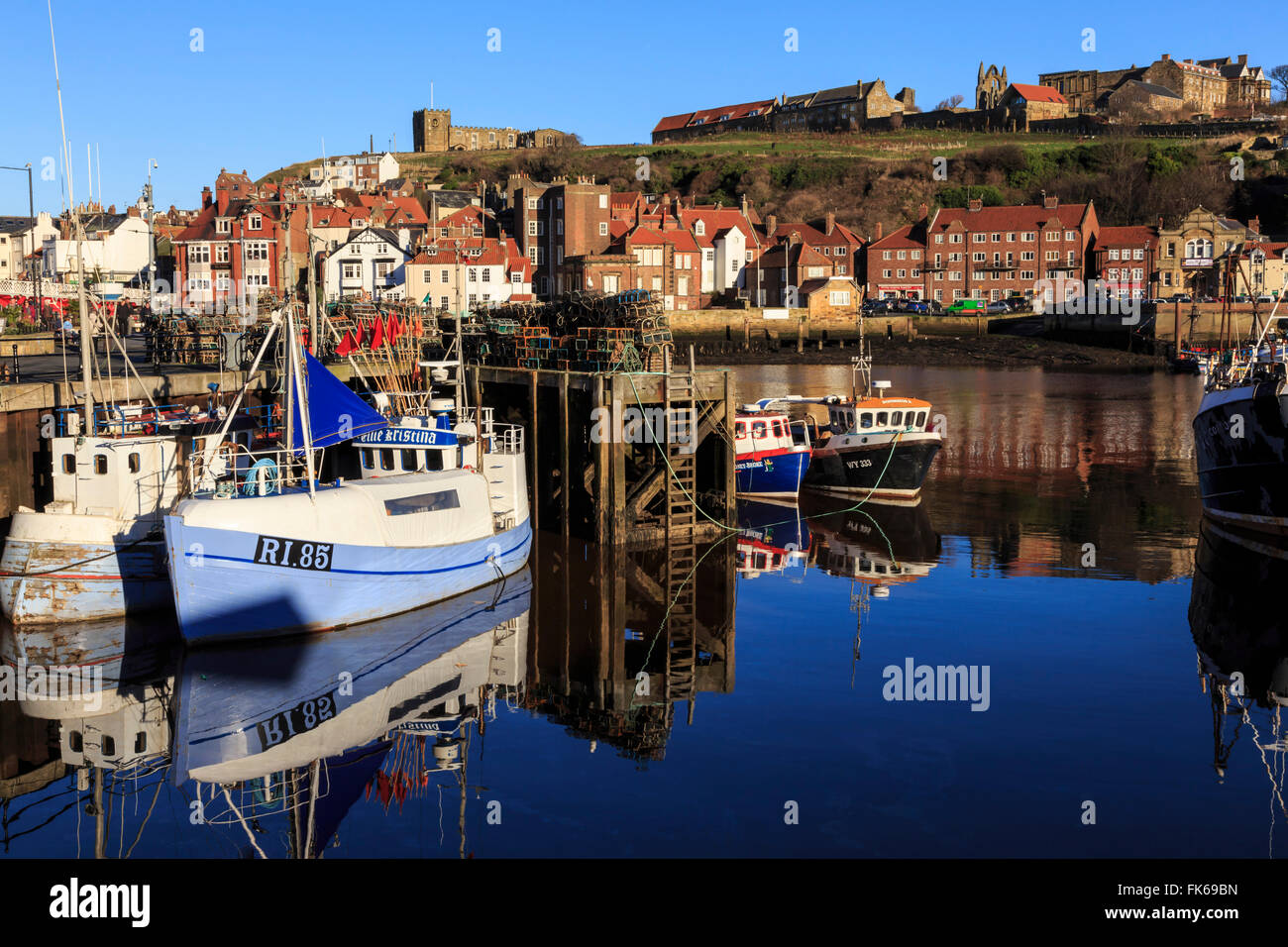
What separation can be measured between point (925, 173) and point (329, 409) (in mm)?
120274

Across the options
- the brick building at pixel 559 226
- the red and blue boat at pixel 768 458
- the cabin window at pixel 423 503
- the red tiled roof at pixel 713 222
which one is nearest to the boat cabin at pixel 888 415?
the red and blue boat at pixel 768 458

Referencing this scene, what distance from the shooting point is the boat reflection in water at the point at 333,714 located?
1584 cm

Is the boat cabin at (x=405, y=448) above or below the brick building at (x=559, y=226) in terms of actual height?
below

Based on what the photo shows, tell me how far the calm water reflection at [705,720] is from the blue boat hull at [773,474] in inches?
310

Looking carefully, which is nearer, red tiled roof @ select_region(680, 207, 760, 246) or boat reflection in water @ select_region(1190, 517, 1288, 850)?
boat reflection in water @ select_region(1190, 517, 1288, 850)

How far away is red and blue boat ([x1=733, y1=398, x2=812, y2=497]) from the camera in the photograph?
37750 millimetres

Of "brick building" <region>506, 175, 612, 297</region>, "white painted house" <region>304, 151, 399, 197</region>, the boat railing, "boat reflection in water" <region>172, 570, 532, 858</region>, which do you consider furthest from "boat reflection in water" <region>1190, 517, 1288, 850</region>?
"white painted house" <region>304, 151, 399, 197</region>

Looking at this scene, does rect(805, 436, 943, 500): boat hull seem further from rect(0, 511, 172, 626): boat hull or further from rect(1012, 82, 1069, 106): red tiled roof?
rect(1012, 82, 1069, 106): red tiled roof

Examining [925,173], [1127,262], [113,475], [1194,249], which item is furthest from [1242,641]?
[925,173]

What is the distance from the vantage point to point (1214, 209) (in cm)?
11919

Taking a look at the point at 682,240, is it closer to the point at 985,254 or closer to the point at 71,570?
the point at 985,254

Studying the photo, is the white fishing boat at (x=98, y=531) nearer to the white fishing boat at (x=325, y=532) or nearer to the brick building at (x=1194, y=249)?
the white fishing boat at (x=325, y=532)

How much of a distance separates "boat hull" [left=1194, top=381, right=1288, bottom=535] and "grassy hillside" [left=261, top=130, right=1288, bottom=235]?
94.0m

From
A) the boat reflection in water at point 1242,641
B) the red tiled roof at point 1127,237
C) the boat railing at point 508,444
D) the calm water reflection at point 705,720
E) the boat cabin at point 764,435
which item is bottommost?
the boat reflection in water at point 1242,641
